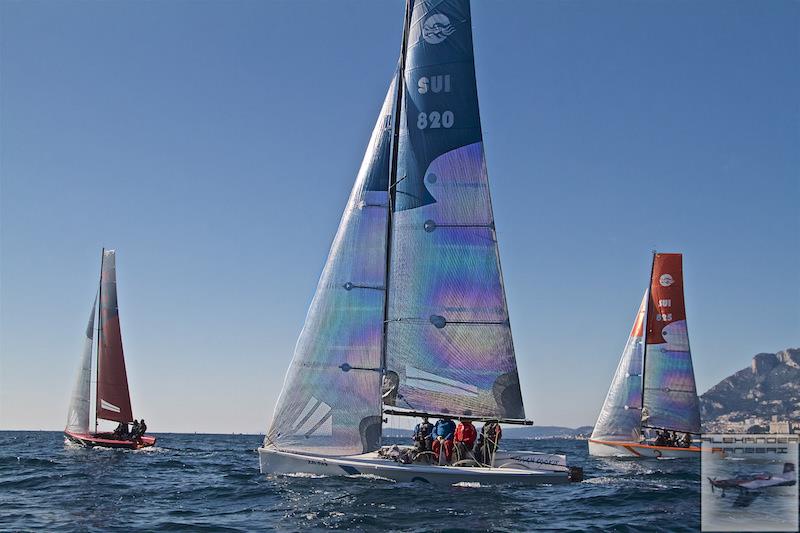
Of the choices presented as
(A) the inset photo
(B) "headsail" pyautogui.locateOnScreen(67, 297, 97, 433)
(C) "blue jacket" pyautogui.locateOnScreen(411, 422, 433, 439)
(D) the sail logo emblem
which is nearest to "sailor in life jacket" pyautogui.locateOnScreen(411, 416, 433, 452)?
(C) "blue jacket" pyautogui.locateOnScreen(411, 422, 433, 439)

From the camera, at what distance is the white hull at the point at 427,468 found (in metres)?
20.4

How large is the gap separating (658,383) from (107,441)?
35.2 m

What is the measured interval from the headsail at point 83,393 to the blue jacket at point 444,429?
108 ft

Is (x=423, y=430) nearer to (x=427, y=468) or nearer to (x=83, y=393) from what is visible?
(x=427, y=468)

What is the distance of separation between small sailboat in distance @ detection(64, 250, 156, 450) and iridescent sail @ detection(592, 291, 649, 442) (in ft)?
98.4

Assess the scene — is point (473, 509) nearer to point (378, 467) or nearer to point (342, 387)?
point (378, 467)

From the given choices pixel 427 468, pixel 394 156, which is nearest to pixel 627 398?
pixel 394 156

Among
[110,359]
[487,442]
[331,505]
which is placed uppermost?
[110,359]

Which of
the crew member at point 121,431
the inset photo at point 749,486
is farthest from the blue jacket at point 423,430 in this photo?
the crew member at point 121,431

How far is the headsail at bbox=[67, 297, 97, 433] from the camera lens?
47.6 metres

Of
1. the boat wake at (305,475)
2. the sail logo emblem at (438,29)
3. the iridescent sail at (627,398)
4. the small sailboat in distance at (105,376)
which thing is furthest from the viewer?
the iridescent sail at (627,398)

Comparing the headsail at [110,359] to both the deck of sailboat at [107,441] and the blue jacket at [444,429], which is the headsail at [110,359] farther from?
the blue jacket at [444,429]

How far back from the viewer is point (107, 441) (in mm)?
45250

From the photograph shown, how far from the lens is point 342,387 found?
2303 cm
